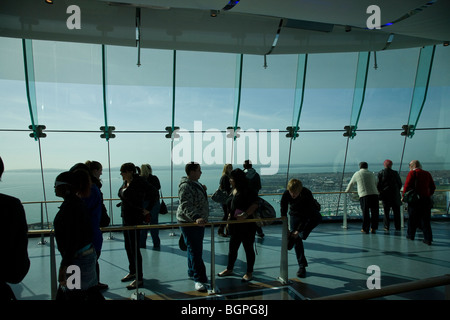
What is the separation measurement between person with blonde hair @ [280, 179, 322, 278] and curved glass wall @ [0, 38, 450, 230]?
302cm

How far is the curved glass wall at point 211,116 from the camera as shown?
693 centimetres

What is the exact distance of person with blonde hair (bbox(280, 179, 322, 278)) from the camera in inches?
150

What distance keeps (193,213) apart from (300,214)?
1487 mm

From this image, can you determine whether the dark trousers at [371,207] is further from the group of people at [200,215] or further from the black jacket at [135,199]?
the black jacket at [135,199]

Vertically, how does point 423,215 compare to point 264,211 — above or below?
below

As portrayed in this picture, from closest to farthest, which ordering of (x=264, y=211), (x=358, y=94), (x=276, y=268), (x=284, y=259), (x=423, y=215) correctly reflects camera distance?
(x=284, y=259) < (x=264, y=211) < (x=276, y=268) < (x=423, y=215) < (x=358, y=94)

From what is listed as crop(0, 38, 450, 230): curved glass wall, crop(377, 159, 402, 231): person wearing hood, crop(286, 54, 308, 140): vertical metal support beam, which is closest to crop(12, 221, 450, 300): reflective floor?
crop(377, 159, 402, 231): person wearing hood

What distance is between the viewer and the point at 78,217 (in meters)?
2.08

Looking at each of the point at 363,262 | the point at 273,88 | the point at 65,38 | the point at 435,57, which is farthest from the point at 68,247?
the point at 435,57

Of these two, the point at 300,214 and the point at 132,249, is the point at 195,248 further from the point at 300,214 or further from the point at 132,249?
the point at 300,214

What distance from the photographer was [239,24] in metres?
5.77

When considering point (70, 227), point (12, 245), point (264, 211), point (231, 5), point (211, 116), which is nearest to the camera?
point (12, 245)

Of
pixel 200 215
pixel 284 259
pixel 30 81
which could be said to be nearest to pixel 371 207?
pixel 284 259

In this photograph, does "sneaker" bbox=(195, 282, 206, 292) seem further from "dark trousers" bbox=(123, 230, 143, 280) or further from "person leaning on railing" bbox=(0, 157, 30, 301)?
"person leaning on railing" bbox=(0, 157, 30, 301)
